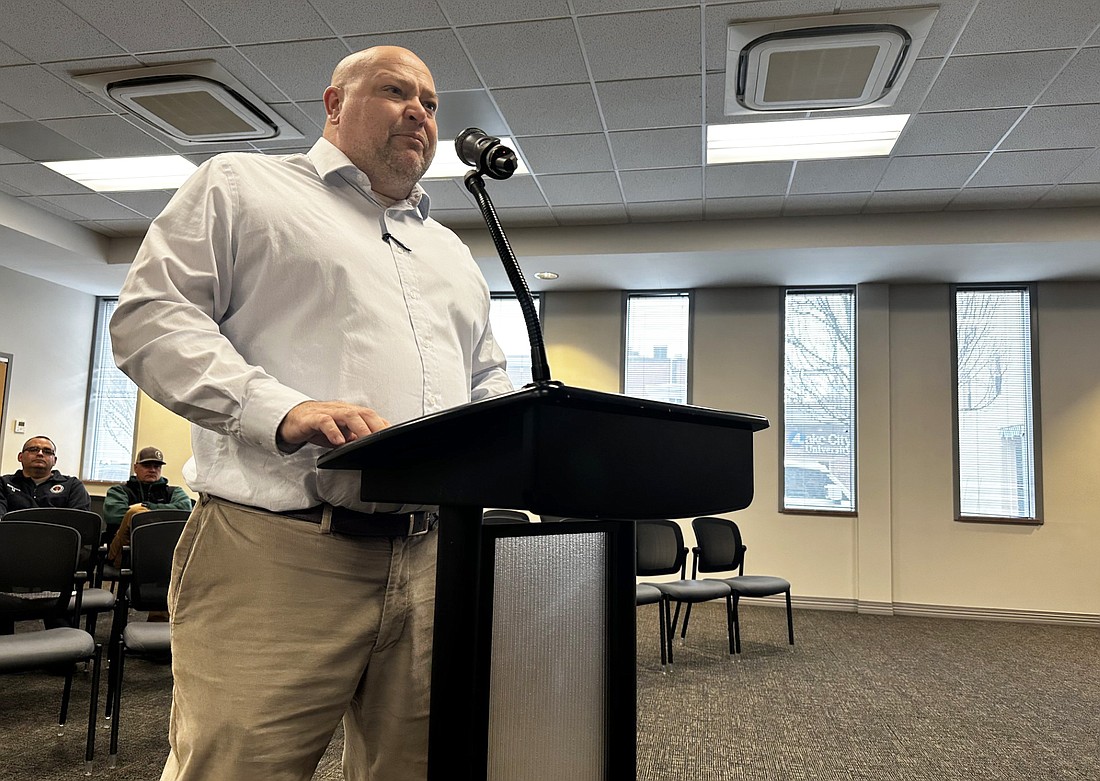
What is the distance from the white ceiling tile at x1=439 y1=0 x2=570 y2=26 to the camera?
3.54m

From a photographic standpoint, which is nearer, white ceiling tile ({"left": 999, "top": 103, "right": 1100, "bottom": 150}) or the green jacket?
white ceiling tile ({"left": 999, "top": 103, "right": 1100, "bottom": 150})

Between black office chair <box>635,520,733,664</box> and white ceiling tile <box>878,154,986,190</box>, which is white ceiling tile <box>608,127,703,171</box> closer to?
white ceiling tile <box>878,154,986,190</box>

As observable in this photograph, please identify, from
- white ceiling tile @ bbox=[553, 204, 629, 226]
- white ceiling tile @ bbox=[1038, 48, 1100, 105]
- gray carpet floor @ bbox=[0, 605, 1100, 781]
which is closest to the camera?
gray carpet floor @ bbox=[0, 605, 1100, 781]

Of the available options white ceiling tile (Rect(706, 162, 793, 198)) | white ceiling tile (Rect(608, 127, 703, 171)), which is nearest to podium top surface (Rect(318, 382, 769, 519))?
white ceiling tile (Rect(608, 127, 703, 171))

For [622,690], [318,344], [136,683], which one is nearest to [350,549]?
[318,344]

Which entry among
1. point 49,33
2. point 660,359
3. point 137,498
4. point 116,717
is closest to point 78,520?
point 137,498

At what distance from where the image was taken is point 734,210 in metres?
6.10

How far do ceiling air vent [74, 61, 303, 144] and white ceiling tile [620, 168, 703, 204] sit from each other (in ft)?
7.10

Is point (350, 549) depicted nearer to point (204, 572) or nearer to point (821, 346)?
point (204, 572)

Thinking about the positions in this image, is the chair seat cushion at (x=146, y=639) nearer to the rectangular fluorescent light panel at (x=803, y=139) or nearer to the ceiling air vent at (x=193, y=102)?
the ceiling air vent at (x=193, y=102)

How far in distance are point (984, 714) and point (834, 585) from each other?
10.5ft

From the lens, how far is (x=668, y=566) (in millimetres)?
4949

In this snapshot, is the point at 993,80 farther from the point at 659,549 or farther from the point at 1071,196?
the point at 659,549

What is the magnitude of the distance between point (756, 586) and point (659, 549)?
2.28ft
